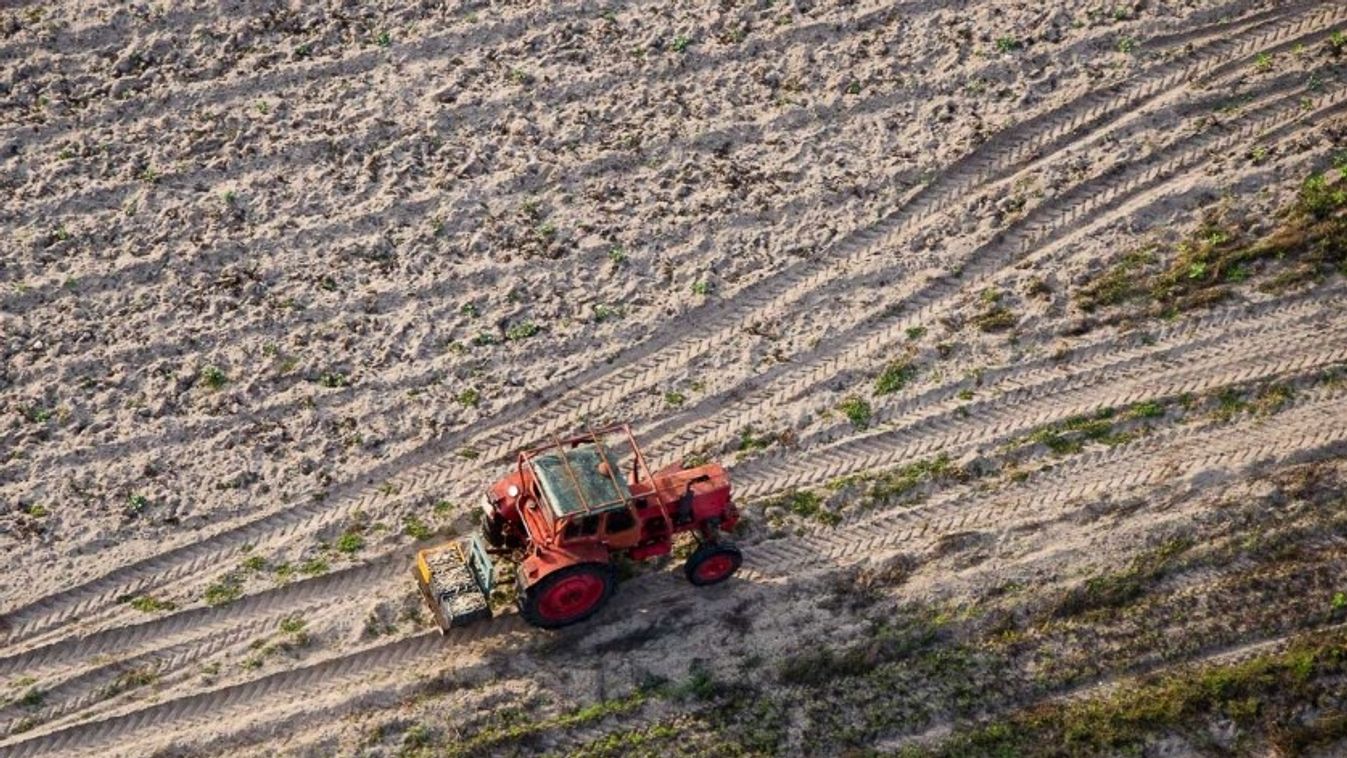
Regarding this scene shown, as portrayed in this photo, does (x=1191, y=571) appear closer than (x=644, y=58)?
Yes

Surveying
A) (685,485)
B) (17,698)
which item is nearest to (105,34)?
(17,698)

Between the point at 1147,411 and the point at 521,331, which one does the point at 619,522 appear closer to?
the point at 521,331

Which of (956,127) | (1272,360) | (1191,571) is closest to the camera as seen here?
(1191,571)

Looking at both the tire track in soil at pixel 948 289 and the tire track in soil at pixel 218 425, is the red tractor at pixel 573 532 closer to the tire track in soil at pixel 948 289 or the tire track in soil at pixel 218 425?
the tire track in soil at pixel 948 289

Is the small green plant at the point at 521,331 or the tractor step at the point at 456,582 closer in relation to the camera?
the tractor step at the point at 456,582

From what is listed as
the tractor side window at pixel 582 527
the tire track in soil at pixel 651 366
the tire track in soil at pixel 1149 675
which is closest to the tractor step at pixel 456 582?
the tractor side window at pixel 582 527

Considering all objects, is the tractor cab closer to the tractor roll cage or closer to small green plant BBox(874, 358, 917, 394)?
the tractor roll cage

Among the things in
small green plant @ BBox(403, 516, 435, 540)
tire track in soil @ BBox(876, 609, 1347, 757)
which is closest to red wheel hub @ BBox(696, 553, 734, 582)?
tire track in soil @ BBox(876, 609, 1347, 757)

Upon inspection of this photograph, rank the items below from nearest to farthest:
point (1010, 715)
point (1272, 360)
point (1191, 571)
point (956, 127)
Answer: point (1010, 715) < point (1191, 571) < point (1272, 360) < point (956, 127)

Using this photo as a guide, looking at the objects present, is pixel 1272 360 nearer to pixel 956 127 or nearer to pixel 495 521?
pixel 956 127
